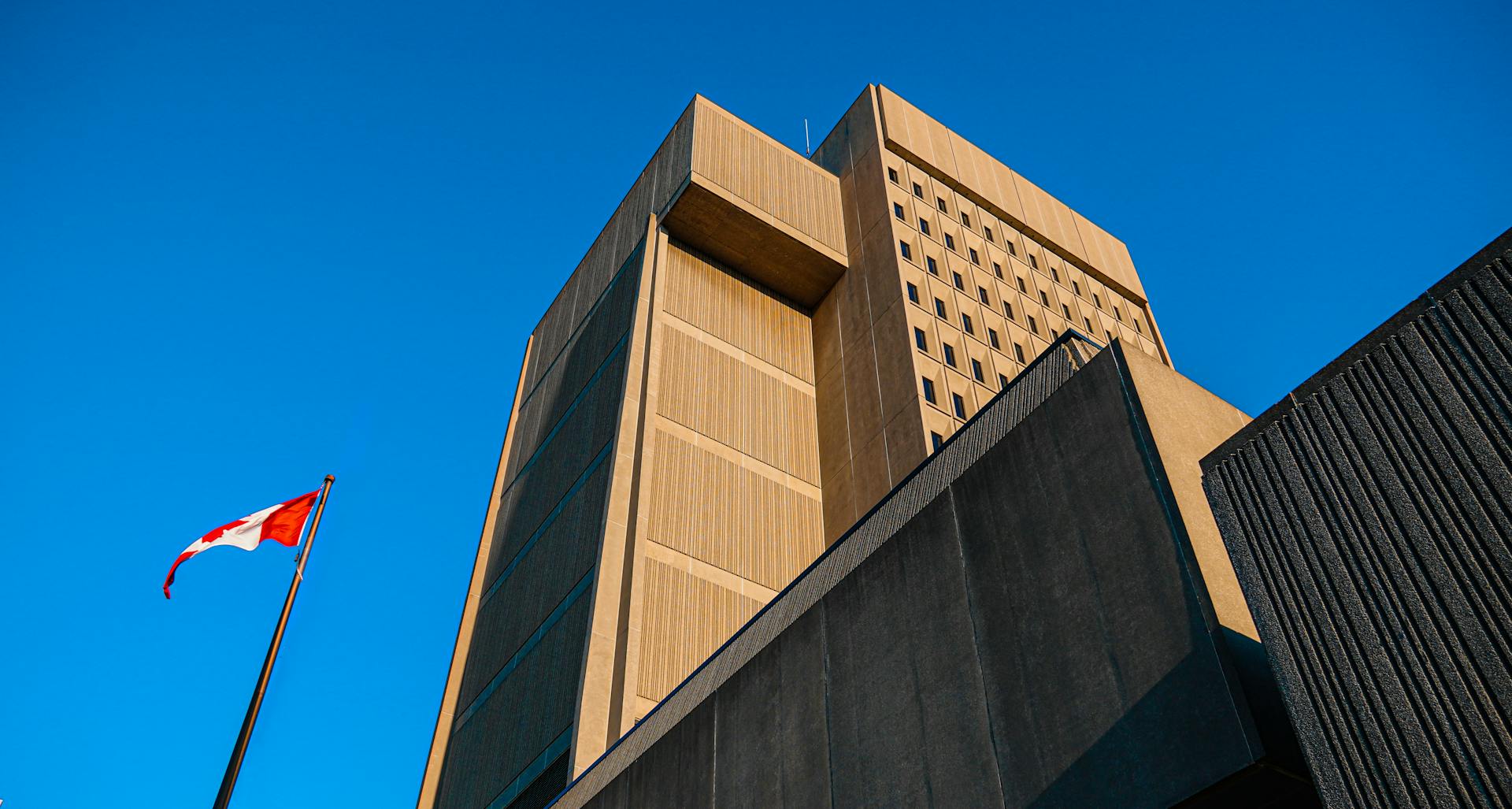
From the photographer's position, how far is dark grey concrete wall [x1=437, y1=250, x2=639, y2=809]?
34.2 m

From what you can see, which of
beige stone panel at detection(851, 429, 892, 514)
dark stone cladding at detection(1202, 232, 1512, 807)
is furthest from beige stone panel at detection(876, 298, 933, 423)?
dark stone cladding at detection(1202, 232, 1512, 807)

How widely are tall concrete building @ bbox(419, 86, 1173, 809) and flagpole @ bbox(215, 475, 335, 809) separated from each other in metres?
14.4

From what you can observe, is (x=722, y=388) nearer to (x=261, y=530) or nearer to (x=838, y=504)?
(x=838, y=504)

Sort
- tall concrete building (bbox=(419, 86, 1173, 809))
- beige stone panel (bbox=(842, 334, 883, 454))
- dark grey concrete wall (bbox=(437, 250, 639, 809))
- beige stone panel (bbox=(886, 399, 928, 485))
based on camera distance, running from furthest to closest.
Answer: beige stone panel (bbox=(842, 334, 883, 454)) < beige stone panel (bbox=(886, 399, 928, 485)) < tall concrete building (bbox=(419, 86, 1173, 809)) < dark grey concrete wall (bbox=(437, 250, 639, 809))

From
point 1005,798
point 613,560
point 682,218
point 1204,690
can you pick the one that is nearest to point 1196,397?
point 1204,690

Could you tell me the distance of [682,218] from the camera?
46.0 meters

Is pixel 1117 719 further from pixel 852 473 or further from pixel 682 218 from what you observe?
pixel 682 218

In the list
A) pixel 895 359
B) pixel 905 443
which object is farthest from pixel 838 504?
pixel 895 359

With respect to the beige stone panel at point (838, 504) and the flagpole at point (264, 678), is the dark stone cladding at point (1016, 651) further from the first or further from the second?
the beige stone panel at point (838, 504)

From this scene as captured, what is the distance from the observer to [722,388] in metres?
41.7

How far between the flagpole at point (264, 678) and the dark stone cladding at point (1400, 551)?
12.4 m

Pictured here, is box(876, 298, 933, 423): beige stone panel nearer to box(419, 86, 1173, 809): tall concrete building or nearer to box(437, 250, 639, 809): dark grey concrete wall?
box(419, 86, 1173, 809): tall concrete building

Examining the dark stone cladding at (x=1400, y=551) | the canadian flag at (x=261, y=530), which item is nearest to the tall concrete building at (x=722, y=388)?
the canadian flag at (x=261, y=530)

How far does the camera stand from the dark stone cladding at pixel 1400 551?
8.73 meters
